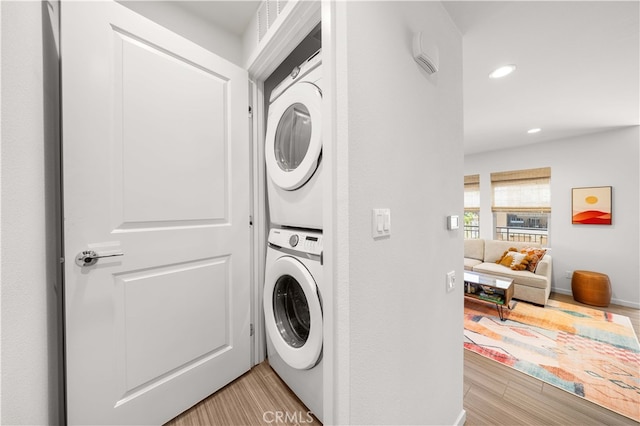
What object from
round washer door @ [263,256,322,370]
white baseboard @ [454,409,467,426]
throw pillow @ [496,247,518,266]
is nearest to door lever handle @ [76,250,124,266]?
round washer door @ [263,256,322,370]

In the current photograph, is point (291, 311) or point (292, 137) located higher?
point (292, 137)

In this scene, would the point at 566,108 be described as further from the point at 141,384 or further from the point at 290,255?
the point at 141,384

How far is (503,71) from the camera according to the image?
1.89 m

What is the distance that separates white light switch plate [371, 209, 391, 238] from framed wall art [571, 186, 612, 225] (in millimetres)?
4528

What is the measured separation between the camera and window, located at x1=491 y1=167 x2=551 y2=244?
396 centimetres

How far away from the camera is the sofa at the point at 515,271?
3164 mm

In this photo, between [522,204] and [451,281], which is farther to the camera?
[522,204]

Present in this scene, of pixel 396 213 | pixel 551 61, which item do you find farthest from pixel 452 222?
pixel 551 61

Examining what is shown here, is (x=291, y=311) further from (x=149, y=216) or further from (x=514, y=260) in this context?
(x=514, y=260)

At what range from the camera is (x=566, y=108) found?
2.58 meters

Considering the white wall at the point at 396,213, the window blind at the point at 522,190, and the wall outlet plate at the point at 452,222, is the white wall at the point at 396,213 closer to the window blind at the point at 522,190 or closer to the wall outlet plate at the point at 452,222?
the wall outlet plate at the point at 452,222

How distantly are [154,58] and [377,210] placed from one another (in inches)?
52.7

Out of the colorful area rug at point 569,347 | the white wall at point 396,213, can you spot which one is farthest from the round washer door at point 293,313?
the colorful area rug at point 569,347

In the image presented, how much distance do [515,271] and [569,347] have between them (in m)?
1.42
